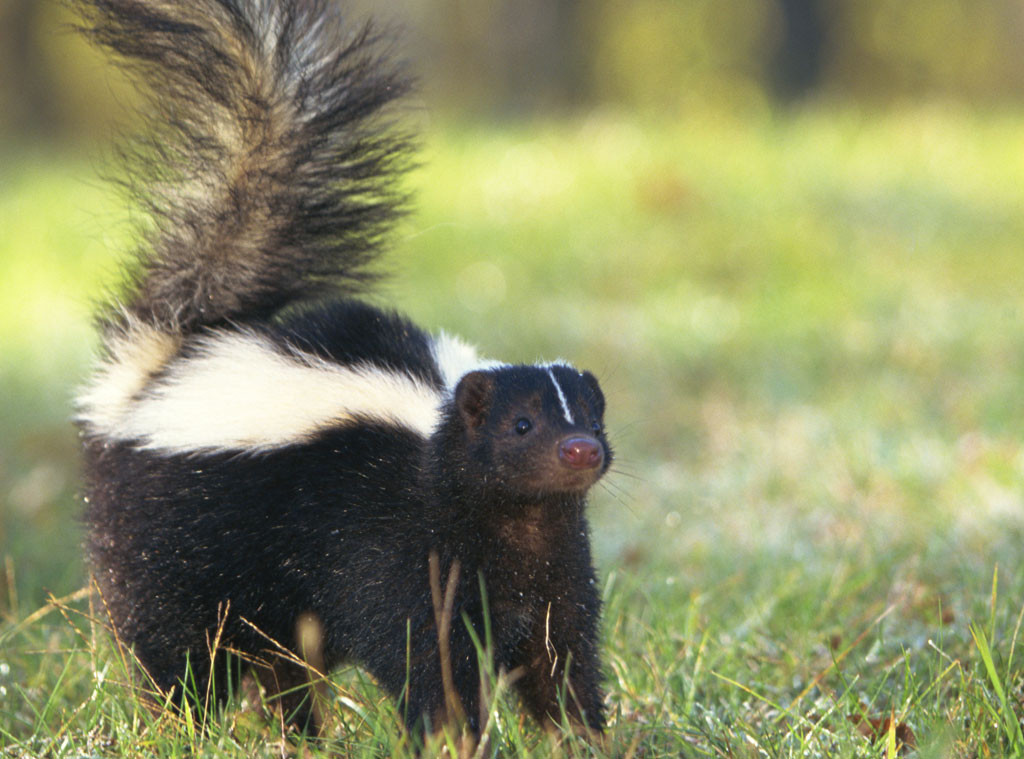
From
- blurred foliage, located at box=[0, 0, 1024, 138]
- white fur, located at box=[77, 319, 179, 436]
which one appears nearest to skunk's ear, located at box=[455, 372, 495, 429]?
white fur, located at box=[77, 319, 179, 436]

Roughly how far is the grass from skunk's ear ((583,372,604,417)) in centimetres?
22

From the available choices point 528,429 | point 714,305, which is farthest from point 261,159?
point 714,305

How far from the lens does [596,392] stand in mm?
3436

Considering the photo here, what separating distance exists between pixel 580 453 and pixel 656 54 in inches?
915

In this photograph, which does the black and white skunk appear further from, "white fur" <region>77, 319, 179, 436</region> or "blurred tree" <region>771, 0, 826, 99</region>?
"blurred tree" <region>771, 0, 826, 99</region>

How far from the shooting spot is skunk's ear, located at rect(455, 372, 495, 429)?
10.8ft

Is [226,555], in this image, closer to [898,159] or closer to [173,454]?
[173,454]

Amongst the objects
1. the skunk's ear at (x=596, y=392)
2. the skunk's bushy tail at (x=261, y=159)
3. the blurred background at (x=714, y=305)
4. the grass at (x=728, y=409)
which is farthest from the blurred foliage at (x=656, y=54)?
the skunk's ear at (x=596, y=392)

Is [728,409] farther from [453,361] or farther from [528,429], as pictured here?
[528,429]

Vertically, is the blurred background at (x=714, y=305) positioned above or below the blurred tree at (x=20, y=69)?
above

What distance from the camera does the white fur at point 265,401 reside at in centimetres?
347

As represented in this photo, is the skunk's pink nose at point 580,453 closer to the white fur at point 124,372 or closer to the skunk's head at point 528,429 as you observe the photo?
the skunk's head at point 528,429

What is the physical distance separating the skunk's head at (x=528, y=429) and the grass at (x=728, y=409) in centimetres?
35

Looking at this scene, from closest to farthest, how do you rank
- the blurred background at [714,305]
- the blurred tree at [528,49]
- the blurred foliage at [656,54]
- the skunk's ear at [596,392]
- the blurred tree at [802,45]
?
the skunk's ear at [596,392], the blurred background at [714,305], the blurred tree at [528,49], the blurred foliage at [656,54], the blurred tree at [802,45]
